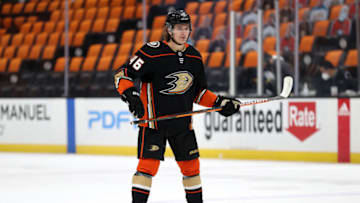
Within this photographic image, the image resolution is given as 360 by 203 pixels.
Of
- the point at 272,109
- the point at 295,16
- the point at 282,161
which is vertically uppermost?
the point at 295,16

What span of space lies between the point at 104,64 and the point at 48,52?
1.27 meters

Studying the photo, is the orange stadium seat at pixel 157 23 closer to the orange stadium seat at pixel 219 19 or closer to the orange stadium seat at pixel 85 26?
the orange stadium seat at pixel 219 19

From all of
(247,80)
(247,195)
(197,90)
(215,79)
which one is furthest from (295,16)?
(197,90)

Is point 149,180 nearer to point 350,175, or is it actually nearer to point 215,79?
point 350,175

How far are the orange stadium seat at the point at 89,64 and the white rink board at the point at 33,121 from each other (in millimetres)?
1140

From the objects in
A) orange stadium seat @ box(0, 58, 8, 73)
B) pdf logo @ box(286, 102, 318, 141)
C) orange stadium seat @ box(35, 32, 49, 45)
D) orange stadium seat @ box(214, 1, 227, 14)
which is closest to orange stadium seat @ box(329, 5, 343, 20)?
pdf logo @ box(286, 102, 318, 141)

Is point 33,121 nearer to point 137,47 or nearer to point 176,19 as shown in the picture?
point 137,47

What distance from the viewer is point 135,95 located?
10.7 ft

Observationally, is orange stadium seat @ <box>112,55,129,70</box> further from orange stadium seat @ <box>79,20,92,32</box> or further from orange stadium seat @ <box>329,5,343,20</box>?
orange stadium seat @ <box>329,5,343,20</box>

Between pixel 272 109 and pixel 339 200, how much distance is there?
3.14 m

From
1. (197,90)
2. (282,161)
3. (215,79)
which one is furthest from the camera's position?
(215,79)

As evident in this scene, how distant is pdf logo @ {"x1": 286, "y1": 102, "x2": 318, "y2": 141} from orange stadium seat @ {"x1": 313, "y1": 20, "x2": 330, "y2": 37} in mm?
883

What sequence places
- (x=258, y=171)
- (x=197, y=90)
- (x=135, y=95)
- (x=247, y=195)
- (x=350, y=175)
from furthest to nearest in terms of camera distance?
1. (x=258, y=171)
2. (x=350, y=175)
3. (x=247, y=195)
4. (x=197, y=90)
5. (x=135, y=95)

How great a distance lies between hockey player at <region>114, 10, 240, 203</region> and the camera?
133 inches
